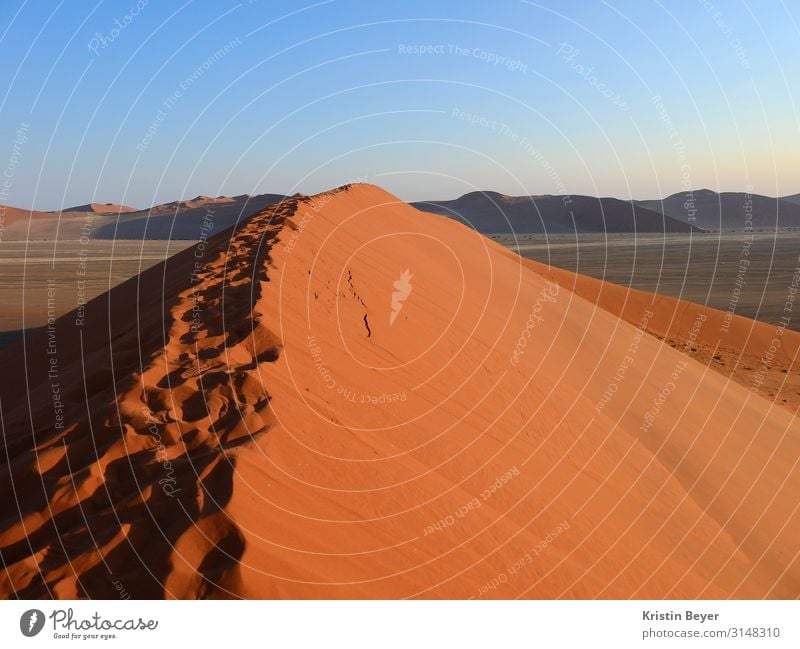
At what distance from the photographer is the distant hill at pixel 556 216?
115m

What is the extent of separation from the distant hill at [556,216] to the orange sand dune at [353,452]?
10020cm

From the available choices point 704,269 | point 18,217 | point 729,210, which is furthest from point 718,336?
point 729,210

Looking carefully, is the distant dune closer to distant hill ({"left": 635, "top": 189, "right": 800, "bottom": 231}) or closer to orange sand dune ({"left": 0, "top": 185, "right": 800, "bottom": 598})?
orange sand dune ({"left": 0, "top": 185, "right": 800, "bottom": 598})

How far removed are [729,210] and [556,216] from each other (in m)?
57.0

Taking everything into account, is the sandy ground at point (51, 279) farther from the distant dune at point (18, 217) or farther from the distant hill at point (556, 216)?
the distant hill at point (556, 216)

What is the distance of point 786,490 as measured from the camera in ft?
32.9

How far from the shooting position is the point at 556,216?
12925cm

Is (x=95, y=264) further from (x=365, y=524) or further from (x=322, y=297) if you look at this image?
(x=365, y=524)

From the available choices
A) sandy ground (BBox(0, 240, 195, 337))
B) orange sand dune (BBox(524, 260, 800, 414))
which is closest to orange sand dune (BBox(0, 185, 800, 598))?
orange sand dune (BBox(524, 260, 800, 414))

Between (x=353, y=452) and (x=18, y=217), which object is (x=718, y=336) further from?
(x=18, y=217)

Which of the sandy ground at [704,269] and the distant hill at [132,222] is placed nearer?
the sandy ground at [704,269]

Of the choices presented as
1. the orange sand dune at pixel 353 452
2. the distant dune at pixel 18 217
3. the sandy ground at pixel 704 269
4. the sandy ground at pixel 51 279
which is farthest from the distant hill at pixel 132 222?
the orange sand dune at pixel 353 452

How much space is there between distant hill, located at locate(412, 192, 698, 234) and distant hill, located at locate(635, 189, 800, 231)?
21.2 m

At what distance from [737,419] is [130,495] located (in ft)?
36.9
